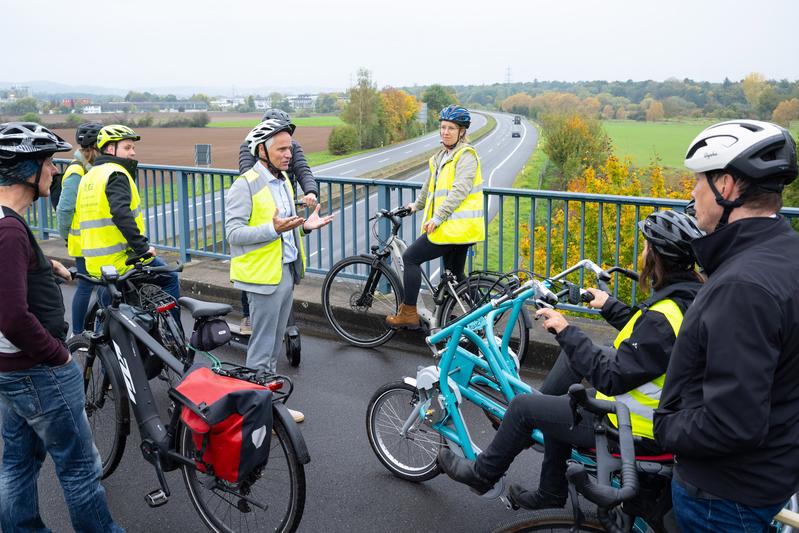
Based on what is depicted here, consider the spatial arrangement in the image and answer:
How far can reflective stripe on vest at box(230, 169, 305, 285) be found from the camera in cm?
526

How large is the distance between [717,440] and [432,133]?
348 ft

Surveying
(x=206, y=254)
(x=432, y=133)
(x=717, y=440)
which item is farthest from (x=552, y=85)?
(x=717, y=440)

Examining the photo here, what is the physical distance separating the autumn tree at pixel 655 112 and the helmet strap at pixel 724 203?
64.7 meters

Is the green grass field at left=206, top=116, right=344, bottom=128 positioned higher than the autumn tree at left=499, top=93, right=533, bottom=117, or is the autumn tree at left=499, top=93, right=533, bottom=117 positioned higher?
the autumn tree at left=499, top=93, right=533, bottom=117

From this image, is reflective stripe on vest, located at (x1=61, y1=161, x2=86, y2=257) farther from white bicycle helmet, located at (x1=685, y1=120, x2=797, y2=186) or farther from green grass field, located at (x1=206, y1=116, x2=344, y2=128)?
green grass field, located at (x1=206, y1=116, x2=344, y2=128)

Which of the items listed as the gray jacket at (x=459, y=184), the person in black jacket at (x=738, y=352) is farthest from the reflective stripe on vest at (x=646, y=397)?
the gray jacket at (x=459, y=184)

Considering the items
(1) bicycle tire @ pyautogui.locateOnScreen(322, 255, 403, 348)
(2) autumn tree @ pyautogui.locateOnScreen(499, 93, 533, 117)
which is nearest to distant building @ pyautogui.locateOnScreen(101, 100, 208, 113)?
(2) autumn tree @ pyautogui.locateOnScreen(499, 93, 533, 117)

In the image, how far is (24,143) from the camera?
10.9 ft

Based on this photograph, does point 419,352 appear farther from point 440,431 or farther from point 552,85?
point 552,85

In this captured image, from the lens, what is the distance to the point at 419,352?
719 centimetres

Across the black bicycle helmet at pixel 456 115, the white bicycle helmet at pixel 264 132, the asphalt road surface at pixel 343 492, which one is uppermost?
the black bicycle helmet at pixel 456 115

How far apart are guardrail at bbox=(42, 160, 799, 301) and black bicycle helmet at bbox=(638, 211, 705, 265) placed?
2894mm

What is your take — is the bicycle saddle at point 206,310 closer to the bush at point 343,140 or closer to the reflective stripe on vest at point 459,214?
the reflective stripe on vest at point 459,214

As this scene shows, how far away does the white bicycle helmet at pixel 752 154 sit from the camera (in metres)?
2.32
